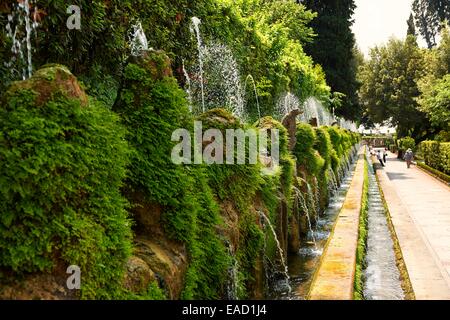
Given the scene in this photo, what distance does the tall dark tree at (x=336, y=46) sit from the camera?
4038 centimetres

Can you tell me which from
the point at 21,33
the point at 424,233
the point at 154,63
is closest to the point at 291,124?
the point at 424,233

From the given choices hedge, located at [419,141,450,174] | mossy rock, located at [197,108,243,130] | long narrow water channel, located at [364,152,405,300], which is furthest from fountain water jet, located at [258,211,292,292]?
hedge, located at [419,141,450,174]

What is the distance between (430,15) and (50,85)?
7410 centimetres

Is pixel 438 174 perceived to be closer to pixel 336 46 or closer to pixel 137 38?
pixel 137 38

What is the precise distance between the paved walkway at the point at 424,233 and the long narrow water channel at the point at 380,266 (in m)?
0.24

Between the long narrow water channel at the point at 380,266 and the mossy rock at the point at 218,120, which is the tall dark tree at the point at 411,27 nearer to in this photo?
the long narrow water channel at the point at 380,266

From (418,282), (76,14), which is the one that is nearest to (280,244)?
(418,282)

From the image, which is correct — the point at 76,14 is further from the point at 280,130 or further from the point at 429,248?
the point at 429,248

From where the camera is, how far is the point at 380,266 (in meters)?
7.76

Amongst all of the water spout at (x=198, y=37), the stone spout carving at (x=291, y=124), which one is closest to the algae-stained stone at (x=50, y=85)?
the stone spout carving at (x=291, y=124)

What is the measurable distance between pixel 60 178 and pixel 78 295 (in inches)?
27.7

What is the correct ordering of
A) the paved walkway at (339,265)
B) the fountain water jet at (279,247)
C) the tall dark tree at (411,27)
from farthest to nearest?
the tall dark tree at (411,27)
the fountain water jet at (279,247)
the paved walkway at (339,265)

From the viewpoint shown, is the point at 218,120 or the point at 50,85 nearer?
the point at 50,85

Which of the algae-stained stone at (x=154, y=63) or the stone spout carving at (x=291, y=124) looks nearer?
the algae-stained stone at (x=154, y=63)
